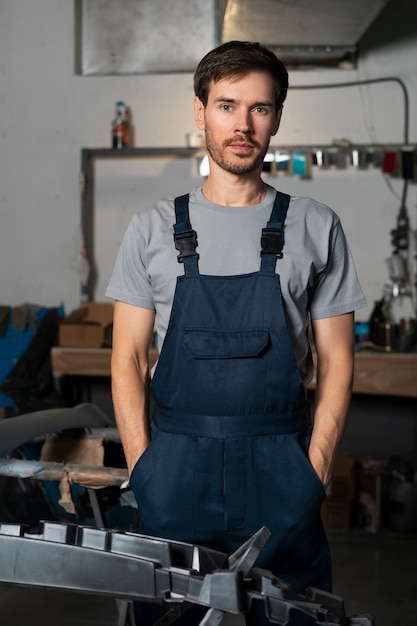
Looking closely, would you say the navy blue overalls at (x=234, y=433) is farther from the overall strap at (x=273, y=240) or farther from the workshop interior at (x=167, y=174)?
the workshop interior at (x=167, y=174)

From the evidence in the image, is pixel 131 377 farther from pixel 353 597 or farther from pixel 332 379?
pixel 353 597

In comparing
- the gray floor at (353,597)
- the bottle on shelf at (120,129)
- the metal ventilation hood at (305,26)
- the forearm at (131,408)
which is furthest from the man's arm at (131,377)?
the bottle on shelf at (120,129)

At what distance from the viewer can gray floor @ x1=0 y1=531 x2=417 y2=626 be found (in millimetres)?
3295

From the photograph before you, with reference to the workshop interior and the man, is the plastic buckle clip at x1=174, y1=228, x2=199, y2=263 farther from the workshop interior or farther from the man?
the workshop interior

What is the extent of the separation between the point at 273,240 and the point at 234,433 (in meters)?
0.43

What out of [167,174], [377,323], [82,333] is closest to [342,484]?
[377,323]

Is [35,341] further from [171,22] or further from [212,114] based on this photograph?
[212,114]

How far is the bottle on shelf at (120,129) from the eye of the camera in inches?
200

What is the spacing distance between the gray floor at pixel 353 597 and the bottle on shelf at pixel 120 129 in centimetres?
262

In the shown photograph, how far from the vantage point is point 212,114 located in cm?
188

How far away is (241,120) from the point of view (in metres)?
1.84

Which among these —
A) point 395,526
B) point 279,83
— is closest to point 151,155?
point 395,526

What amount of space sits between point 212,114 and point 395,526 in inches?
124

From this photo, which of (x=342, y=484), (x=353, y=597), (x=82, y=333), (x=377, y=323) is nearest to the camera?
(x=353, y=597)
